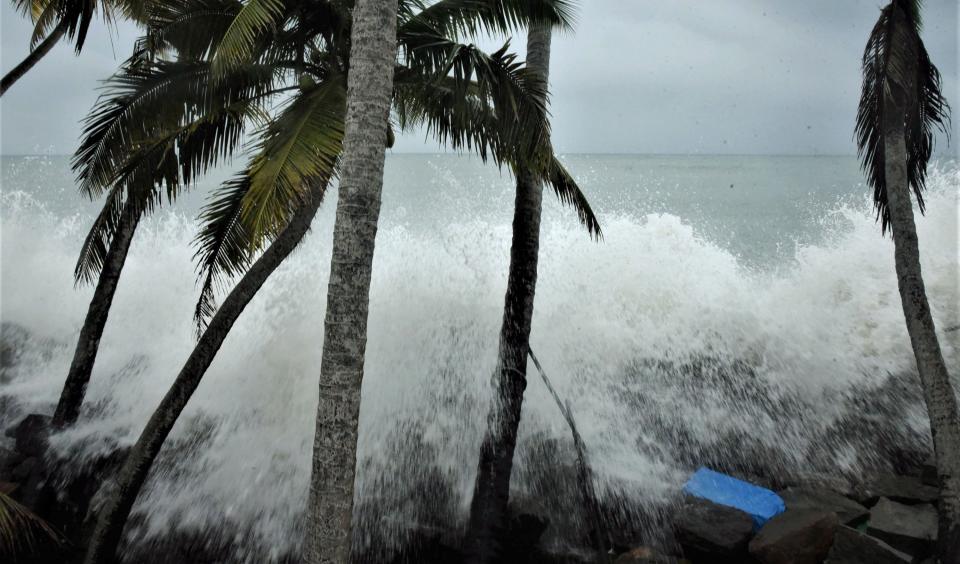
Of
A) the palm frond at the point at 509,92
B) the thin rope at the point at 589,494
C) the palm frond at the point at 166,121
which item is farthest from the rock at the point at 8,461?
the palm frond at the point at 509,92

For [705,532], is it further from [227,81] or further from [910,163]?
[227,81]

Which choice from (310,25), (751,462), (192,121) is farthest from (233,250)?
(751,462)

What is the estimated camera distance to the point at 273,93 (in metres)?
7.02

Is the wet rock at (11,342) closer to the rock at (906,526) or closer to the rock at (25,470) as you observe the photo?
the rock at (25,470)

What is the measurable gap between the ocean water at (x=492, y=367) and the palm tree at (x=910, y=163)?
321cm

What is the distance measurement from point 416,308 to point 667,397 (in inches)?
232

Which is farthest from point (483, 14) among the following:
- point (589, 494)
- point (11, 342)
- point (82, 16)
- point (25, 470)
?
point (11, 342)

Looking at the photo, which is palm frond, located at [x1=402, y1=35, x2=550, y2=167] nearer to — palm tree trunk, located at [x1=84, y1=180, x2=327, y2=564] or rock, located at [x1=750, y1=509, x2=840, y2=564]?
palm tree trunk, located at [x1=84, y1=180, x2=327, y2=564]

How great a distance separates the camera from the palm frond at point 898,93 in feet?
22.0

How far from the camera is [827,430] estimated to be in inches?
405

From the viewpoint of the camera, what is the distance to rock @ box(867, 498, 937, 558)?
6.29 metres

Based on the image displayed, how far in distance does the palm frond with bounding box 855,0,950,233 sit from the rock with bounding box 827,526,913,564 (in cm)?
361

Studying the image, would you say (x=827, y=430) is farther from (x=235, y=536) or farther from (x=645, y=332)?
(x=235, y=536)

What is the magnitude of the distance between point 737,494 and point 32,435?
10403 millimetres
